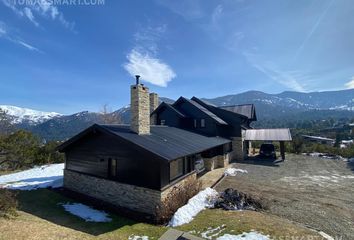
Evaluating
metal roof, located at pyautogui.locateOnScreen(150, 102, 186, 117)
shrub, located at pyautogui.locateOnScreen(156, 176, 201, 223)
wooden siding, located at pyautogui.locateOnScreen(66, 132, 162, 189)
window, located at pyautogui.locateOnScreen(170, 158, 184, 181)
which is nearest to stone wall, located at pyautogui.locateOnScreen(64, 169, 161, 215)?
wooden siding, located at pyautogui.locateOnScreen(66, 132, 162, 189)

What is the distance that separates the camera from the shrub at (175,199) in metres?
10.7

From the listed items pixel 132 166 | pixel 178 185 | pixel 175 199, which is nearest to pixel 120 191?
pixel 132 166

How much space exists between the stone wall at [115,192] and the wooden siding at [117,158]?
0.99 ft

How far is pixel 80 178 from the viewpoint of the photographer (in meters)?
14.4

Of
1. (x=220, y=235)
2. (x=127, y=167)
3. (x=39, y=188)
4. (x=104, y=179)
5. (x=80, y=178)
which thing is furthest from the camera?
(x=39, y=188)

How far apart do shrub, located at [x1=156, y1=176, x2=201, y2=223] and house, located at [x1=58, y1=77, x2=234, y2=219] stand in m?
0.05

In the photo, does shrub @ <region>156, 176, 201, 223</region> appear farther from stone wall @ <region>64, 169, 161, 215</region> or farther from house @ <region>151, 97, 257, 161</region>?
house @ <region>151, 97, 257, 161</region>

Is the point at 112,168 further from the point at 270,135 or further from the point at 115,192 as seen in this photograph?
the point at 270,135

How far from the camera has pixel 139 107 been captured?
13594mm

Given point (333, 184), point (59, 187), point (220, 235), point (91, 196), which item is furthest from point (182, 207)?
point (333, 184)

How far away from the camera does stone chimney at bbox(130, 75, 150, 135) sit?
13664mm

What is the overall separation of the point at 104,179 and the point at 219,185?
8286mm

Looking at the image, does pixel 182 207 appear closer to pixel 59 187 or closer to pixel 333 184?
pixel 59 187

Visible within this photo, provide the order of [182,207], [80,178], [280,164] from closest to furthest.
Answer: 1. [182,207]
2. [80,178]
3. [280,164]
